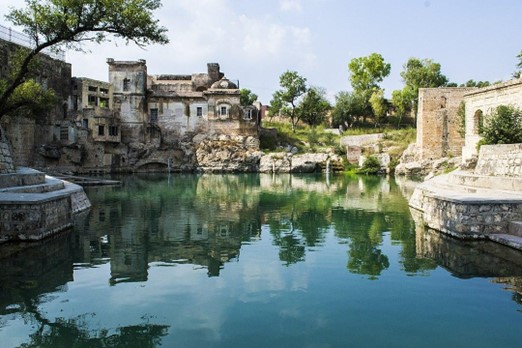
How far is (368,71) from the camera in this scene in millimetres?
59000

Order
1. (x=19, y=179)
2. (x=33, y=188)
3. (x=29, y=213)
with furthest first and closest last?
(x=19, y=179) → (x=33, y=188) → (x=29, y=213)

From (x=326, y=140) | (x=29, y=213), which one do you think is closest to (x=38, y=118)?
(x=326, y=140)

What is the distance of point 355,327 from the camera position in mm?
6637

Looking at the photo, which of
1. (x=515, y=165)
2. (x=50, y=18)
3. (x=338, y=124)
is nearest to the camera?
(x=50, y=18)

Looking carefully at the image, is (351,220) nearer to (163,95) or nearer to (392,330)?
(392,330)

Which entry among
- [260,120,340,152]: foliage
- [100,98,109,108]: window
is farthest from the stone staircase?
[100,98,109,108]: window

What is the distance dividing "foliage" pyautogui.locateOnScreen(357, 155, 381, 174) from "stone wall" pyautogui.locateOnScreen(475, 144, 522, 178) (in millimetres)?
25247

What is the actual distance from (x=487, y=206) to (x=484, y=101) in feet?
51.4

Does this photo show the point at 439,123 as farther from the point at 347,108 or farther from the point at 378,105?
the point at 347,108

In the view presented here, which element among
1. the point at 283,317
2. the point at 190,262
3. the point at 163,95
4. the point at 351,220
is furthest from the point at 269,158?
the point at 283,317

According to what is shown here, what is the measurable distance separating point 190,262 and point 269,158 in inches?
1403

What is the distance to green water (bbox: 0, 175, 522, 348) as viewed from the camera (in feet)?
21.0

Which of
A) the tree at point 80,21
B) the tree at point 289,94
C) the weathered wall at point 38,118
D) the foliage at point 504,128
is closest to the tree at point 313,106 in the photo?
the tree at point 289,94

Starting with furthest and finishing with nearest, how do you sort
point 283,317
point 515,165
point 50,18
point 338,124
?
point 338,124 → point 515,165 → point 50,18 → point 283,317
